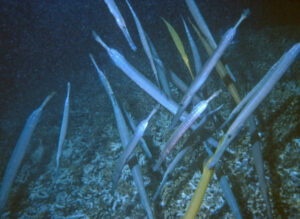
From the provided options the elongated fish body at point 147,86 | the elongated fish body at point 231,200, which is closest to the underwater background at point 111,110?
the elongated fish body at point 231,200

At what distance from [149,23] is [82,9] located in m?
1.07

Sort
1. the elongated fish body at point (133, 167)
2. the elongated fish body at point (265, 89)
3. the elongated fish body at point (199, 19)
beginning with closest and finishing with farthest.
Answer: the elongated fish body at point (265, 89) → the elongated fish body at point (133, 167) → the elongated fish body at point (199, 19)

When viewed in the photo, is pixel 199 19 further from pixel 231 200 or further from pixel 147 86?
pixel 231 200

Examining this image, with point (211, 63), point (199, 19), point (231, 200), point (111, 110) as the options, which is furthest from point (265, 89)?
point (111, 110)

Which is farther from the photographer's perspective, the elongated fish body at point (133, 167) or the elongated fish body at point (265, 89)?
the elongated fish body at point (133, 167)

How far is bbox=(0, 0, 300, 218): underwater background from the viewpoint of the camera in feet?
5.24

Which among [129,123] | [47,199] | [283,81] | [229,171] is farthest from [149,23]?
[47,199]

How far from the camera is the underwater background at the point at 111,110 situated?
1599mm

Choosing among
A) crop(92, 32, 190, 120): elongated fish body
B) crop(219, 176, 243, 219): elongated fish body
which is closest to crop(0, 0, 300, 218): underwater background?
crop(219, 176, 243, 219): elongated fish body

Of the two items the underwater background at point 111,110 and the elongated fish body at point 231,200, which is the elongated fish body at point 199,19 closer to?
the underwater background at point 111,110

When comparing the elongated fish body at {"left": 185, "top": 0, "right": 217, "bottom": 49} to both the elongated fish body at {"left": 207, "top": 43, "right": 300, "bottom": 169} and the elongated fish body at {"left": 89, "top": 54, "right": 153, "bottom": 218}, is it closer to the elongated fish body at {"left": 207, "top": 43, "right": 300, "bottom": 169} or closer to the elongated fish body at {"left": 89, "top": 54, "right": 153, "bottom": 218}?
the elongated fish body at {"left": 207, "top": 43, "right": 300, "bottom": 169}

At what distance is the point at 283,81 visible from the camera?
1709 mm

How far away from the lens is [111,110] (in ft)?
7.56

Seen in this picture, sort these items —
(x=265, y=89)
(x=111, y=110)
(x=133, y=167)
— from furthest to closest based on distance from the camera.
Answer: (x=111, y=110) < (x=133, y=167) < (x=265, y=89)
